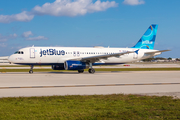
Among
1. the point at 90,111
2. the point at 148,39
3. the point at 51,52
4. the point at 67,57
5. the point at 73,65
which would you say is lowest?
the point at 90,111

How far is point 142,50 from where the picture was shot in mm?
37844

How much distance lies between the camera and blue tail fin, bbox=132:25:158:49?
3881 cm

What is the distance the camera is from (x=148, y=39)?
39000 millimetres

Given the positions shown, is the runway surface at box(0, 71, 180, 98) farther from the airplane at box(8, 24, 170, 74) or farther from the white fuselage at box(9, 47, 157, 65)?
the white fuselage at box(9, 47, 157, 65)

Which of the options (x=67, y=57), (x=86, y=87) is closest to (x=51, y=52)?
(x=67, y=57)

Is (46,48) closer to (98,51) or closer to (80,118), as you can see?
(98,51)

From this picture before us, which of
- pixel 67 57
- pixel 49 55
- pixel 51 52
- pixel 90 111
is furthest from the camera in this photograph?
pixel 67 57

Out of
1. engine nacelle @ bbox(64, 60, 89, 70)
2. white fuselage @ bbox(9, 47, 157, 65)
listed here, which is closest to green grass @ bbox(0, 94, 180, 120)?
engine nacelle @ bbox(64, 60, 89, 70)

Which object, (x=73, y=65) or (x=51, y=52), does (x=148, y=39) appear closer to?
(x=73, y=65)

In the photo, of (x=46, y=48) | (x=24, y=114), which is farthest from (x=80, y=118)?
(x=46, y=48)

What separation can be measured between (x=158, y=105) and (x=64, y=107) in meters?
4.01

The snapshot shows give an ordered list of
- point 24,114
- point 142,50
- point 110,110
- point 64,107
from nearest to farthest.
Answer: point 24,114 < point 110,110 < point 64,107 < point 142,50

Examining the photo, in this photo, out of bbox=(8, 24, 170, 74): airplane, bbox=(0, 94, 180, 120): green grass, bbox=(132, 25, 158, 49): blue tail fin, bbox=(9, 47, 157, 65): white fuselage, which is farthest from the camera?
bbox=(132, 25, 158, 49): blue tail fin

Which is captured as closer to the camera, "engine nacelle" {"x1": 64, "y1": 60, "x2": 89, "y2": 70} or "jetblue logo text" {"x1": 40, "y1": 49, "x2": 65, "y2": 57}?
"engine nacelle" {"x1": 64, "y1": 60, "x2": 89, "y2": 70}
